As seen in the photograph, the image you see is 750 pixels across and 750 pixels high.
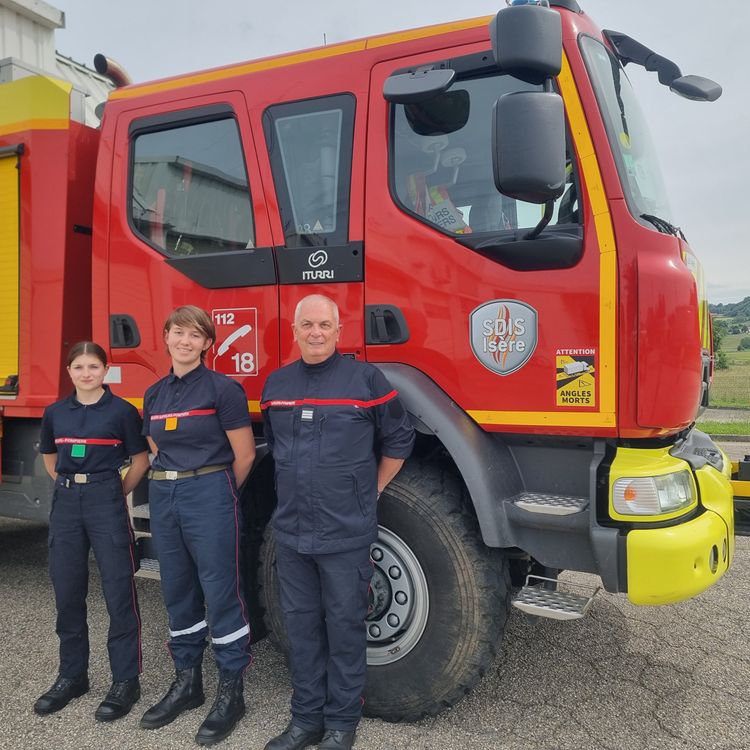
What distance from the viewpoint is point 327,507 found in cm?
244

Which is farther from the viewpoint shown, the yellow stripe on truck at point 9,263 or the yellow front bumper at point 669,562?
the yellow stripe on truck at point 9,263

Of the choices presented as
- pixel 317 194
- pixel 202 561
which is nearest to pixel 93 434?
pixel 202 561

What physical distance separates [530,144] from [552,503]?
129 cm

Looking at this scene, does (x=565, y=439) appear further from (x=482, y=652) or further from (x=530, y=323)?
(x=482, y=652)

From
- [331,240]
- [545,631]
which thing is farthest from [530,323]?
[545,631]

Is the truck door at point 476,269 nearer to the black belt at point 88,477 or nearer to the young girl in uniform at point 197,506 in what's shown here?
the young girl in uniform at point 197,506

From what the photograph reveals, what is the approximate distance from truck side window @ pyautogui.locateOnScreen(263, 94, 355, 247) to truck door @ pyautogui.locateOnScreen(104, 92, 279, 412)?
12 centimetres

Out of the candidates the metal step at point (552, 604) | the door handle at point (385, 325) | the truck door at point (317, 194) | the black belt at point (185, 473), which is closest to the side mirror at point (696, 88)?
the truck door at point (317, 194)

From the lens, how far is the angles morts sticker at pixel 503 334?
99.3 inches

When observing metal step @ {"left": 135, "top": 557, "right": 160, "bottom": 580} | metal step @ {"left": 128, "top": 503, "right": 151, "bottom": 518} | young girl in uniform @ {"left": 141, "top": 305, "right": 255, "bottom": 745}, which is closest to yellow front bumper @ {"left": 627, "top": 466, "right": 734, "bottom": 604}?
young girl in uniform @ {"left": 141, "top": 305, "right": 255, "bottom": 745}

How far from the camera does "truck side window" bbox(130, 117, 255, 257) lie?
10.1 feet

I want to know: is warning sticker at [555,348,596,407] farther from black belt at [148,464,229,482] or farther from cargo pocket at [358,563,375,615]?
black belt at [148,464,229,482]

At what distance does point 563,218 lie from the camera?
8.21 ft

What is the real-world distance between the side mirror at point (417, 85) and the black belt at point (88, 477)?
1.93 m
